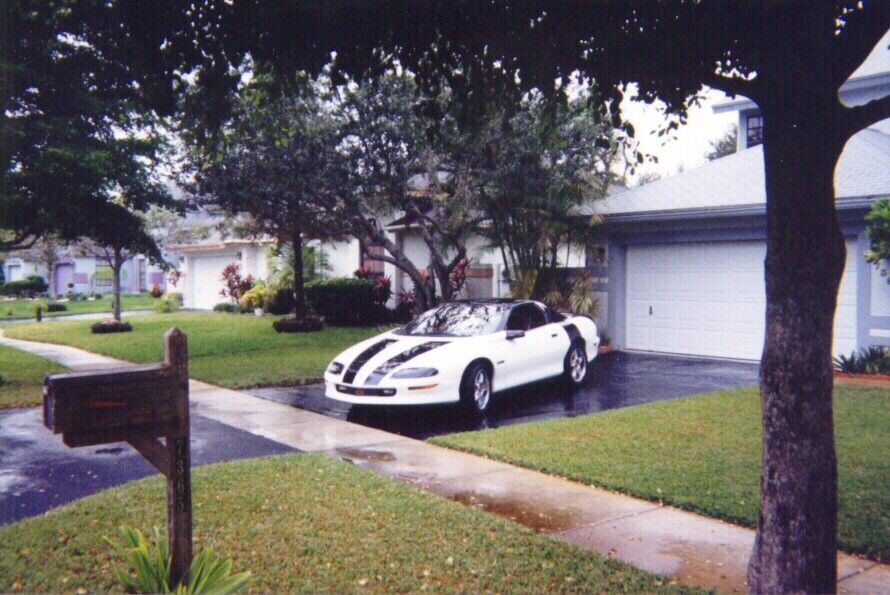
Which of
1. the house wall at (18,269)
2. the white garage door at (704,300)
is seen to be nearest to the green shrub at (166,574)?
the white garage door at (704,300)

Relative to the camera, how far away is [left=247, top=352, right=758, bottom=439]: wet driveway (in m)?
9.98

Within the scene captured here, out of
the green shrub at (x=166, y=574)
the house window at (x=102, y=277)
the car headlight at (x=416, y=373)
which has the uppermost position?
the house window at (x=102, y=277)

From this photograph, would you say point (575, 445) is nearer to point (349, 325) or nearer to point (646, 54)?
point (646, 54)

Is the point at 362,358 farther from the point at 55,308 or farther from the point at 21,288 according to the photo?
the point at 21,288

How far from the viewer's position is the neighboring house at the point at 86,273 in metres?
54.0

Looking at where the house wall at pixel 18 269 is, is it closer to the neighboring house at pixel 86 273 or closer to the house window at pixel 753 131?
the neighboring house at pixel 86 273

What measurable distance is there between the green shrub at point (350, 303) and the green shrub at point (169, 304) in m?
13.4

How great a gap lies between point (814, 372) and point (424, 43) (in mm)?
3499

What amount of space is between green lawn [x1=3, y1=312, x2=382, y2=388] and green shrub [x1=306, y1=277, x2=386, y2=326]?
97 centimetres

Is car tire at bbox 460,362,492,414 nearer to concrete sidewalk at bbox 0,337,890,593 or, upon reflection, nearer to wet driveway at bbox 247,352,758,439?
wet driveway at bbox 247,352,758,439

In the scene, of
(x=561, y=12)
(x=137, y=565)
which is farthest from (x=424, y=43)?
(x=137, y=565)

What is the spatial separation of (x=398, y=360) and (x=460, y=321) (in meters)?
1.49

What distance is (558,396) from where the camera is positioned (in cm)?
1166

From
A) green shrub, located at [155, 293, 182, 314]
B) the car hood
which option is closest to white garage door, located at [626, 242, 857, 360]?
the car hood
